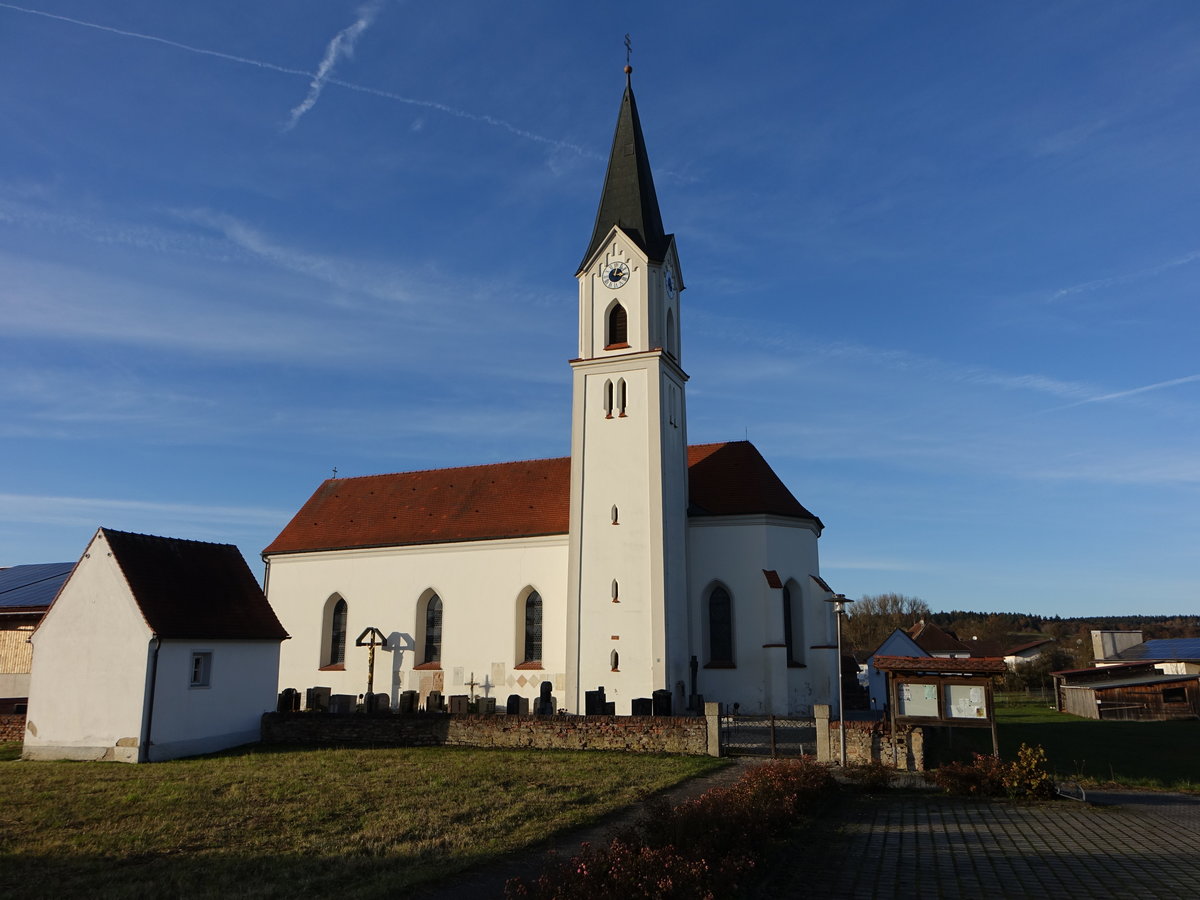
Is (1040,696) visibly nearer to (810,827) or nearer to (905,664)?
(905,664)

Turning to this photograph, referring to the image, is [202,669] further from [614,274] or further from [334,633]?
[614,274]

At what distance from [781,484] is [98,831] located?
27229 mm

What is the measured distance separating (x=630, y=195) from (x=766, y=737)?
2204 cm

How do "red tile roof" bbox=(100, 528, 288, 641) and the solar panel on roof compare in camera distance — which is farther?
the solar panel on roof

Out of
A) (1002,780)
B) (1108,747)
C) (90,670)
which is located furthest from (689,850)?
(1108,747)

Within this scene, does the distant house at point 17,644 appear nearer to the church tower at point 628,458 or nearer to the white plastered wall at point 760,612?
the church tower at point 628,458

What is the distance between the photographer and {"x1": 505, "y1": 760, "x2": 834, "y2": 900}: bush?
8078 millimetres

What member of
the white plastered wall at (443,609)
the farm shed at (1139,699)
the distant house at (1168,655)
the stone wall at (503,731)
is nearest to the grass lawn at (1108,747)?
the farm shed at (1139,699)

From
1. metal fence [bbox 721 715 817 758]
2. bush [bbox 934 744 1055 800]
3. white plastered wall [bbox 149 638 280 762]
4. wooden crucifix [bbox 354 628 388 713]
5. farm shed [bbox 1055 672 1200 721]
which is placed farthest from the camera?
farm shed [bbox 1055 672 1200 721]

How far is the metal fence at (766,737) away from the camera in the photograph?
21.7 m

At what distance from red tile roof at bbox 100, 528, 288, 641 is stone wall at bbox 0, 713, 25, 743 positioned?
6.28 meters

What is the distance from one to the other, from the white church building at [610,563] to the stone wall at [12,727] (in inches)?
506

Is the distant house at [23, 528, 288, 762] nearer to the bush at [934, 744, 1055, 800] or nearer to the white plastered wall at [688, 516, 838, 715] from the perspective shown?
the white plastered wall at [688, 516, 838, 715]

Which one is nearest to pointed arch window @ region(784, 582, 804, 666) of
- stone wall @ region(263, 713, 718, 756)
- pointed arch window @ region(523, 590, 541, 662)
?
pointed arch window @ region(523, 590, 541, 662)
